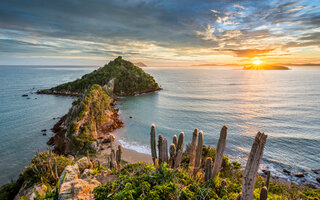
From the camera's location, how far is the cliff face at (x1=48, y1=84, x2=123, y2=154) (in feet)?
90.8

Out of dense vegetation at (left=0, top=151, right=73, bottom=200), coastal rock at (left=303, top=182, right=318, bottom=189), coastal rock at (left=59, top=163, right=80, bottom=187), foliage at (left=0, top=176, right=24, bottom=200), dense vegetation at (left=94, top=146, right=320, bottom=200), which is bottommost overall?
coastal rock at (left=303, top=182, right=318, bottom=189)

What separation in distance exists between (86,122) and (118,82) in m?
46.5

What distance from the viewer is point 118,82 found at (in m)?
75.6

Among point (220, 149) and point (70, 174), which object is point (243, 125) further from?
point (70, 174)

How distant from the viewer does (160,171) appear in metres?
8.85

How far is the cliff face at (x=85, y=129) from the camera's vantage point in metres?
27.7

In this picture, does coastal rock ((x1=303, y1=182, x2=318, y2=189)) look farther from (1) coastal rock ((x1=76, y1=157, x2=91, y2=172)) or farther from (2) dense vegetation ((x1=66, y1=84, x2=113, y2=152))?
(2) dense vegetation ((x1=66, y1=84, x2=113, y2=152))


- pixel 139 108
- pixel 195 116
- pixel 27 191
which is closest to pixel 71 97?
pixel 139 108

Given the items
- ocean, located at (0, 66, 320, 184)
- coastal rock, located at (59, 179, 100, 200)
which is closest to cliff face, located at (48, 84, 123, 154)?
ocean, located at (0, 66, 320, 184)

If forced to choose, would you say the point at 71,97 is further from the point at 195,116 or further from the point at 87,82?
the point at 195,116

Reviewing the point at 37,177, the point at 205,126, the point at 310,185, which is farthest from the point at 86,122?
the point at 310,185

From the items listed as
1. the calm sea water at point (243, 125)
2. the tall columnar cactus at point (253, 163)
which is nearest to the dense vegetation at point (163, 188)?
the tall columnar cactus at point (253, 163)

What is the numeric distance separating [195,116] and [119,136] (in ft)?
72.9

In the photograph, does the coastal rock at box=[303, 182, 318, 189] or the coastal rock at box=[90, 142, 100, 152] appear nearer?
the coastal rock at box=[303, 182, 318, 189]
